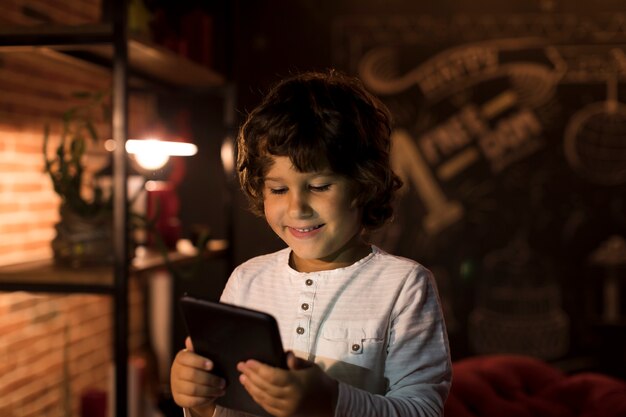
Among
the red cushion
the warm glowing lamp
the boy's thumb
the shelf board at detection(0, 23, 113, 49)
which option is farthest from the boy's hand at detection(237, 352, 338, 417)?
the warm glowing lamp

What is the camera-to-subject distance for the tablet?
2.58ft

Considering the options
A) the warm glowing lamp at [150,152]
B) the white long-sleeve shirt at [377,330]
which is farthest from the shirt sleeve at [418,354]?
the warm glowing lamp at [150,152]

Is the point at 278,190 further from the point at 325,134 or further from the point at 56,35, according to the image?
the point at 56,35

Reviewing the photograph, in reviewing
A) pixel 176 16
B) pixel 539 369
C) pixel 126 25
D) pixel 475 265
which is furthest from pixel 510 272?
pixel 126 25

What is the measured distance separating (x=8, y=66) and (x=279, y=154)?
1.82 metres

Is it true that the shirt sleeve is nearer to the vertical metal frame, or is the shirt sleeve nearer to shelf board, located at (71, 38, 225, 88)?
the vertical metal frame

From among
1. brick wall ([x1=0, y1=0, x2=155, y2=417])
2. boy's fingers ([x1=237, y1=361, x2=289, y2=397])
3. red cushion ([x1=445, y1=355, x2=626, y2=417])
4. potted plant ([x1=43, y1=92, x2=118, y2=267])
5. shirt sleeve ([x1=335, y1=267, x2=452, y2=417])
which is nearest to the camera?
boy's fingers ([x1=237, y1=361, x2=289, y2=397])

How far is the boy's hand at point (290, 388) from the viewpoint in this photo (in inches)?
30.6

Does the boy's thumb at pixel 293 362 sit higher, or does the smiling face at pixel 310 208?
the smiling face at pixel 310 208

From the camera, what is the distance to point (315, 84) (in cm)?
95

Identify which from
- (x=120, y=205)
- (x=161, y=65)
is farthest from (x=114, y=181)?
(x=161, y=65)

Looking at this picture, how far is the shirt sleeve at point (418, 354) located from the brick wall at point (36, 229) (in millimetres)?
1470

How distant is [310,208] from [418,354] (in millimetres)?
217

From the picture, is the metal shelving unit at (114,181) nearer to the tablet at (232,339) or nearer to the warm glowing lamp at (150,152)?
the warm glowing lamp at (150,152)
